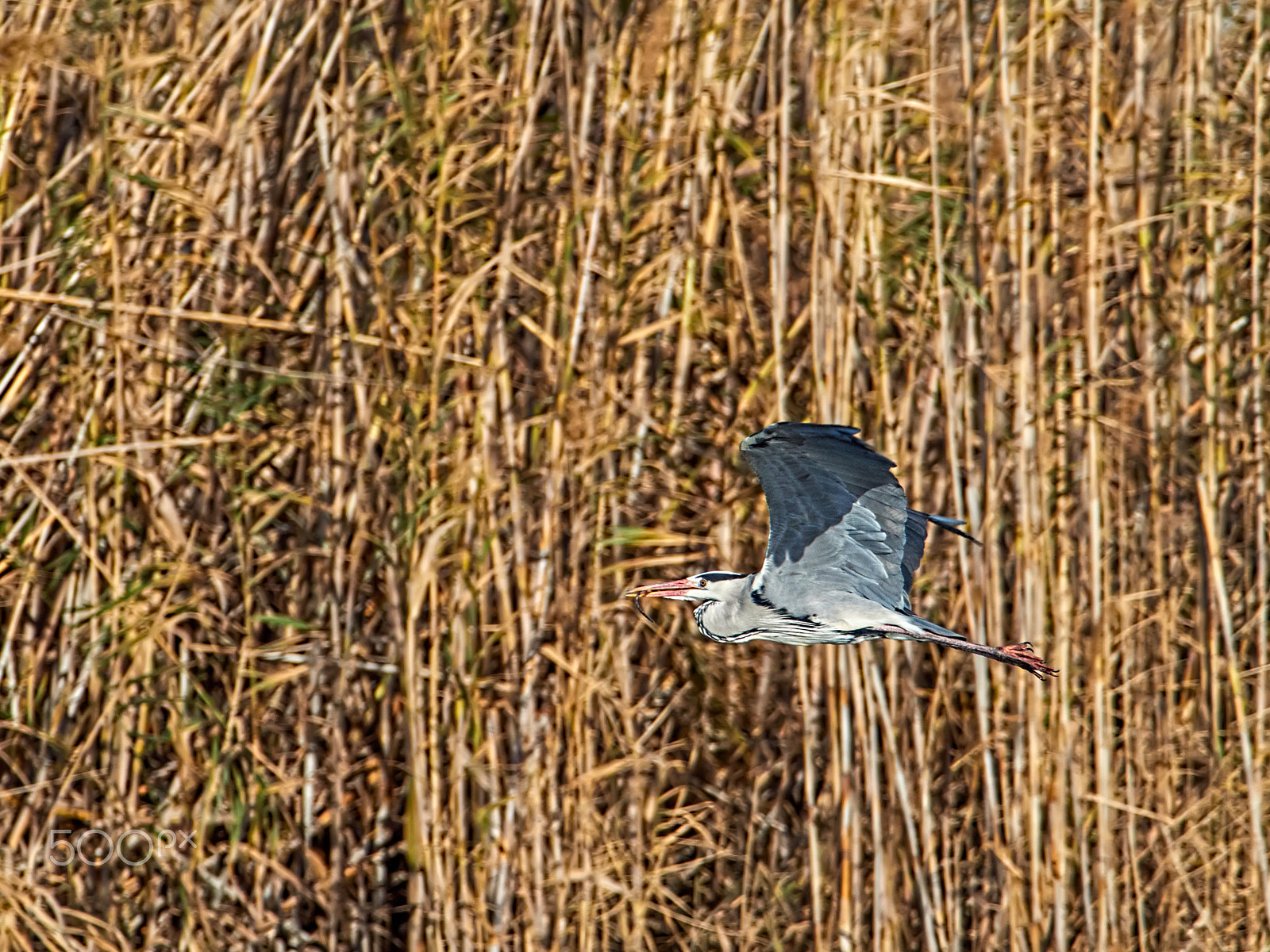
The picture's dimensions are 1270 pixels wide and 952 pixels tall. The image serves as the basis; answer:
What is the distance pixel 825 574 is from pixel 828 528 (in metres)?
0.10

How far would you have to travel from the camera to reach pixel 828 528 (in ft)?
8.11

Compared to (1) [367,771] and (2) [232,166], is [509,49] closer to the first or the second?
(2) [232,166]

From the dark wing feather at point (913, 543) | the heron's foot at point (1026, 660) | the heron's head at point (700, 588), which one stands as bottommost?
the heron's foot at point (1026, 660)

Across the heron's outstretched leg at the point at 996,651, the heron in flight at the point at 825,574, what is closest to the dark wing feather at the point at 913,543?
the heron in flight at the point at 825,574

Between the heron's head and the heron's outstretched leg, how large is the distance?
340 millimetres

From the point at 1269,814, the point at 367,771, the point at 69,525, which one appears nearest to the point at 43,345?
the point at 69,525

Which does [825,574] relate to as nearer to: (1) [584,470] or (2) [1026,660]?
(2) [1026,660]

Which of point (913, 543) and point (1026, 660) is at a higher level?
point (913, 543)

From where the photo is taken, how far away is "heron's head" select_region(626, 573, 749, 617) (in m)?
2.61

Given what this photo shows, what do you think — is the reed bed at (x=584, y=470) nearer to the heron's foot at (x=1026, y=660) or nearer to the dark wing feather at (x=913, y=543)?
the dark wing feather at (x=913, y=543)

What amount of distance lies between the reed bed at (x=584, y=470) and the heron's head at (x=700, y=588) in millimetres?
326

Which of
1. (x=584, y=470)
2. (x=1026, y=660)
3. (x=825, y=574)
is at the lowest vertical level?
(x=1026, y=660)

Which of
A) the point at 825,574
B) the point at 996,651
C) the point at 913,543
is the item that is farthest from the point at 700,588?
the point at 996,651

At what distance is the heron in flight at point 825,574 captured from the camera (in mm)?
2332
